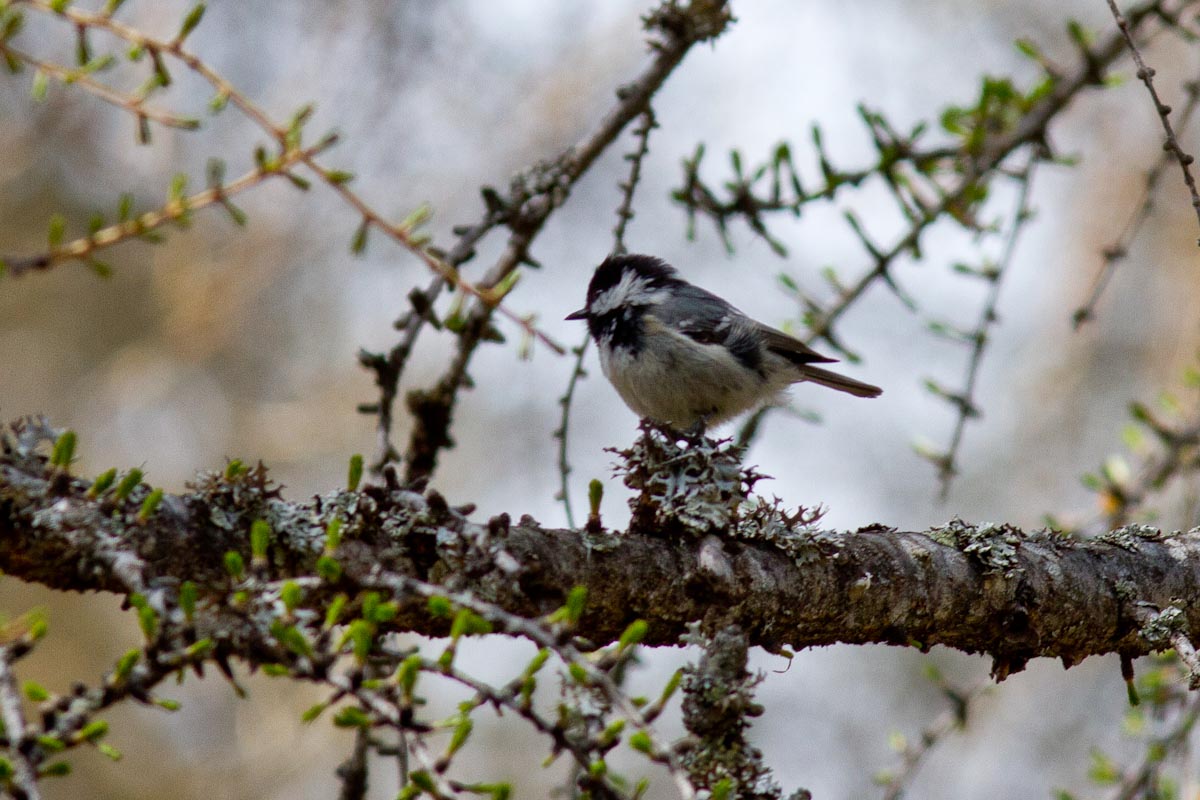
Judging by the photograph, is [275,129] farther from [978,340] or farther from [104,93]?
[978,340]

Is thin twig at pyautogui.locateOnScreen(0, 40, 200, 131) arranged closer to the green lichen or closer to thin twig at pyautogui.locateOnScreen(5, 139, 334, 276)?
thin twig at pyautogui.locateOnScreen(5, 139, 334, 276)

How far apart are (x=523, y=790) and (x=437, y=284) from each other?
8.10 metres

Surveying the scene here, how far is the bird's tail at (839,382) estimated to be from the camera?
5152 mm

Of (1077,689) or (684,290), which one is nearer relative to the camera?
(684,290)

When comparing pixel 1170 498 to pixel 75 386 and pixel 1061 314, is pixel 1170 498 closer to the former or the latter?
pixel 1061 314

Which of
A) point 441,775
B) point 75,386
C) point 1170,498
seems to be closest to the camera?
point 441,775

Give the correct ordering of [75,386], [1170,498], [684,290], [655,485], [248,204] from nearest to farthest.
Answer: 1. [655,485]
2. [684,290]
3. [1170,498]
4. [248,204]
5. [75,386]

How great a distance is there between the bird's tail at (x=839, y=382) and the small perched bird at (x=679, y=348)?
0.47 feet

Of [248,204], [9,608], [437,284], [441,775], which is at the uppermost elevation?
[248,204]

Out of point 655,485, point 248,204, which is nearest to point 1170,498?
point 655,485

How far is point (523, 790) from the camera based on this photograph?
10234 millimetres

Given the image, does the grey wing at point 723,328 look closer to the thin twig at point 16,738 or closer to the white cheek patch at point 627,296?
the white cheek patch at point 627,296

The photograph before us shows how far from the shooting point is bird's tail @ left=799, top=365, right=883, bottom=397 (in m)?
5.15

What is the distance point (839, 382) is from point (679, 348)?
1226mm
